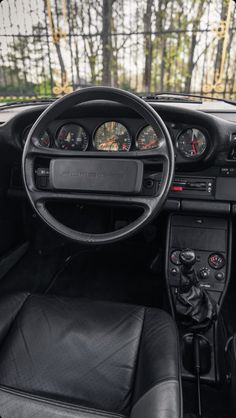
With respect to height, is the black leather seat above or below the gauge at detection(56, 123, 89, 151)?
below

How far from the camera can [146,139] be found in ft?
4.99

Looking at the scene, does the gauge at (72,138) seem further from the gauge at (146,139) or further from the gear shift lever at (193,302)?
the gear shift lever at (193,302)

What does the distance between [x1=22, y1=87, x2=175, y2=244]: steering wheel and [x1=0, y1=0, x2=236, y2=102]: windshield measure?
465cm

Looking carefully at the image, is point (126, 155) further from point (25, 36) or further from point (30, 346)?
point (25, 36)

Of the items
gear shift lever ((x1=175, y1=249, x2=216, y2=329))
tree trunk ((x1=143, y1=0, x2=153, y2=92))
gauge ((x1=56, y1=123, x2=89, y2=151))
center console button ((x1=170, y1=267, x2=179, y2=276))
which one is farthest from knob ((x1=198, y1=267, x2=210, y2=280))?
tree trunk ((x1=143, y1=0, x2=153, y2=92))

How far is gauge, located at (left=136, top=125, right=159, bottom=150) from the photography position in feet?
4.88

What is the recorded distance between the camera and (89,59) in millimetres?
6016

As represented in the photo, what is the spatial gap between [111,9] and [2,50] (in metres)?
2.02

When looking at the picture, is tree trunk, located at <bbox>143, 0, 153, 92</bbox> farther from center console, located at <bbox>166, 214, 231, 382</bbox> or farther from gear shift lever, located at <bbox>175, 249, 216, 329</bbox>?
gear shift lever, located at <bbox>175, 249, 216, 329</bbox>

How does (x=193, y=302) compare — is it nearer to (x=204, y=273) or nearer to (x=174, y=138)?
(x=204, y=273)

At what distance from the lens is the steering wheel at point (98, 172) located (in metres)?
1.19

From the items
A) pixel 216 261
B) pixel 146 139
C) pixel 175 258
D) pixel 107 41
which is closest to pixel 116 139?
pixel 146 139

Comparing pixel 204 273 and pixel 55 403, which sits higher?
pixel 55 403

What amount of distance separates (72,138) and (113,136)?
0.19m
